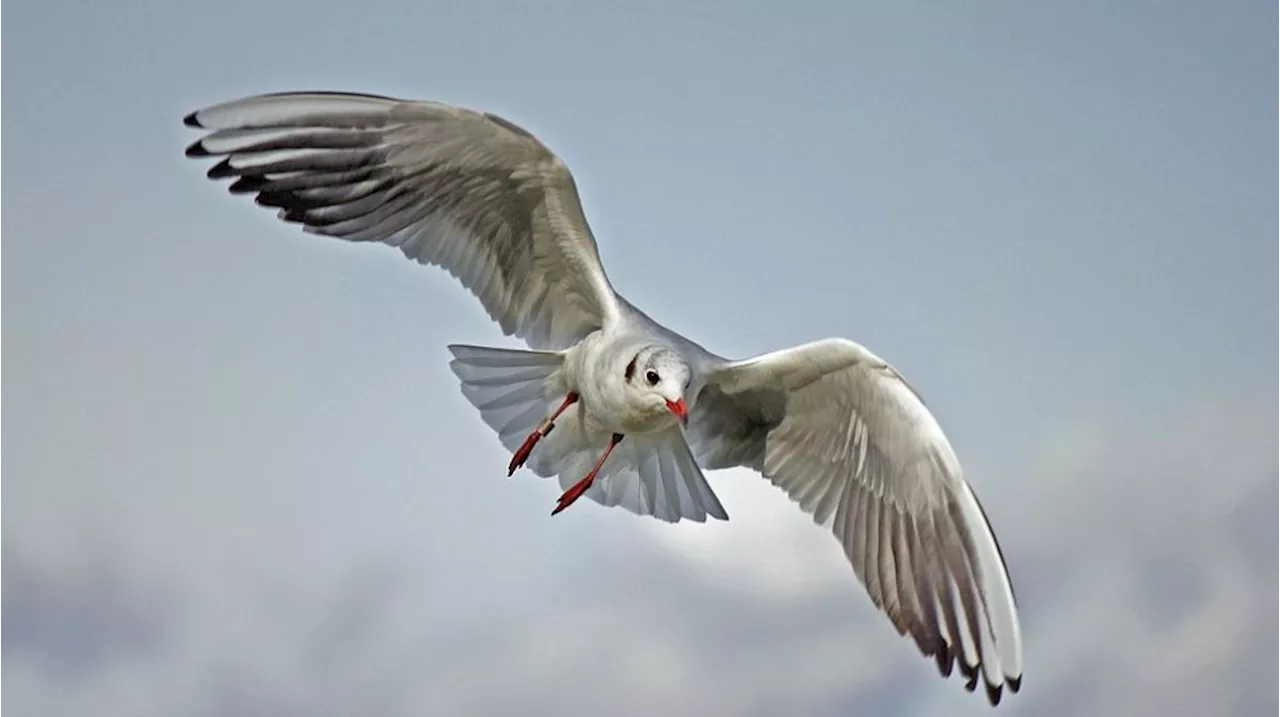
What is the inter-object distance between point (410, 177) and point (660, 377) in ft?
4.23

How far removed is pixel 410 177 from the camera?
21.7 feet

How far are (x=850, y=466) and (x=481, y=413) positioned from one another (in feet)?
5.15

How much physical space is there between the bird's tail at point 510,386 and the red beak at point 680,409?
89 centimetres

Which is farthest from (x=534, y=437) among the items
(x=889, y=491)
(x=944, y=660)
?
(x=944, y=660)

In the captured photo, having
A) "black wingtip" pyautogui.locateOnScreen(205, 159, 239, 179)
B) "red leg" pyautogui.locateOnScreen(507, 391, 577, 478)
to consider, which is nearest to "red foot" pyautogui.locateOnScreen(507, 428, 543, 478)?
"red leg" pyautogui.locateOnScreen(507, 391, 577, 478)

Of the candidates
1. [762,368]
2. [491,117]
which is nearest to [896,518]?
[762,368]

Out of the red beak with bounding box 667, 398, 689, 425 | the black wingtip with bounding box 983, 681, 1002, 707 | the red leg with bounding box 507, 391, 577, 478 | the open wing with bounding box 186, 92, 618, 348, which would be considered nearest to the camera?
the red beak with bounding box 667, 398, 689, 425

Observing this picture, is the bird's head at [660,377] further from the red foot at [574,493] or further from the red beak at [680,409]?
the red foot at [574,493]

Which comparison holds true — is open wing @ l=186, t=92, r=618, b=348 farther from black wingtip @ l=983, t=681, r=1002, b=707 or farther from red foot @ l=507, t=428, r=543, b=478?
black wingtip @ l=983, t=681, r=1002, b=707

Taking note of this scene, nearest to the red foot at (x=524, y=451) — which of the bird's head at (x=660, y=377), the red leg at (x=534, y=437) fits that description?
the red leg at (x=534, y=437)

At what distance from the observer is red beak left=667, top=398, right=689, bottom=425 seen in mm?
6234

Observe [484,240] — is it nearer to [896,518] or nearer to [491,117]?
[491,117]

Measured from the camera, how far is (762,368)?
6.70 m

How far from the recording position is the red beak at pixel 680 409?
6.23 meters
